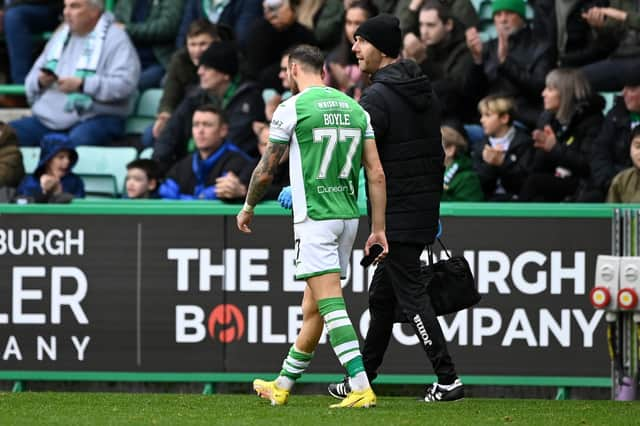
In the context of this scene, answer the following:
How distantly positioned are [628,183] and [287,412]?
418 cm

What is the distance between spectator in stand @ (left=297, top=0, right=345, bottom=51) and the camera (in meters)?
15.1

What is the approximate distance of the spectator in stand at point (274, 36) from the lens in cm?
1481

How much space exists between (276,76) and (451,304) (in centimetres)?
569

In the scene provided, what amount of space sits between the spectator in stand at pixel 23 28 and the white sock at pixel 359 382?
9.00 m

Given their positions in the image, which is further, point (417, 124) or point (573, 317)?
point (573, 317)

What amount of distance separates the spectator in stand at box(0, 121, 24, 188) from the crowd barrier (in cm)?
190

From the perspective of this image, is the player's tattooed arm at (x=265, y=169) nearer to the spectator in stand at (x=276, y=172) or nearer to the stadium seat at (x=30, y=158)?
the spectator in stand at (x=276, y=172)

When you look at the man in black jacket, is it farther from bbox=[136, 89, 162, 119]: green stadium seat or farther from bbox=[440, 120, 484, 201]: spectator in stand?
bbox=[136, 89, 162, 119]: green stadium seat

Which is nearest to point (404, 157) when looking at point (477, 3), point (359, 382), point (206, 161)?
point (359, 382)

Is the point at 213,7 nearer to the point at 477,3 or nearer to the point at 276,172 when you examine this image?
the point at 477,3

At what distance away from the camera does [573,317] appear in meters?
11.4

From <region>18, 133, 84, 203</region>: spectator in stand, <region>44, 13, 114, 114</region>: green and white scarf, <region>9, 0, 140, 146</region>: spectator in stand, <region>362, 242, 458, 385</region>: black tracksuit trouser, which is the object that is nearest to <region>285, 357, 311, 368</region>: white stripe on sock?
<region>362, 242, 458, 385</region>: black tracksuit trouser

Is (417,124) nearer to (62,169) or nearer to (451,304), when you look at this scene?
(451,304)

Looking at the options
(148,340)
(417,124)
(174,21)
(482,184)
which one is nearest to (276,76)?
(174,21)
